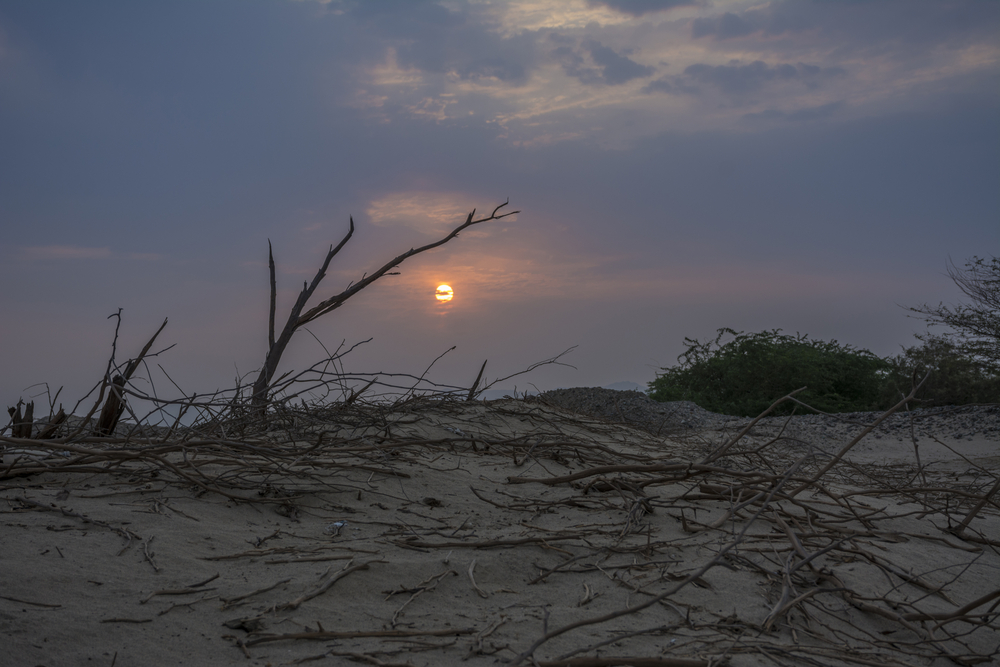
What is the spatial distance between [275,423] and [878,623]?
3565mm

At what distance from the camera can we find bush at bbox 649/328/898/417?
52.2ft

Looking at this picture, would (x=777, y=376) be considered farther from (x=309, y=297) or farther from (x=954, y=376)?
(x=309, y=297)

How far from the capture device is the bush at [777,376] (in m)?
15.9

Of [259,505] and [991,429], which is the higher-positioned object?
[259,505]

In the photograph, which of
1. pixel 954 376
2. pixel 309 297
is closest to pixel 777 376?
pixel 954 376

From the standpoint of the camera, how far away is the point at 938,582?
2629 millimetres

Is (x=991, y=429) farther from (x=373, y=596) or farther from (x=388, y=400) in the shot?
(x=373, y=596)

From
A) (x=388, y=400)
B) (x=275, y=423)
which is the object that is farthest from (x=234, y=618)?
(x=388, y=400)

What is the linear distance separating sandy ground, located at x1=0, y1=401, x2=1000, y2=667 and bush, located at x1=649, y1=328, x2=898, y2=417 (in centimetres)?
1301

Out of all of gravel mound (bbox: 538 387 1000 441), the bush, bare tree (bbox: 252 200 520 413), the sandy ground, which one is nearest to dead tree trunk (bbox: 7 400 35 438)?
the sandy ground

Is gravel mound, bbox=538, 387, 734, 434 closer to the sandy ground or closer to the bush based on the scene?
the bush

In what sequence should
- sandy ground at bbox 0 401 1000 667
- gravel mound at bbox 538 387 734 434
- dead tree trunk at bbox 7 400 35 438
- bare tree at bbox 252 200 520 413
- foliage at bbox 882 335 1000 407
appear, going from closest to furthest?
1. sandy ground at bbox 0 401 1000 667
2. dead tree trunk at bbox 7 400 35 438
3. bare tree at bbox 252 200 520 413
4. gravel mound at bbox 538 387 734 434
5. foliage at bbox 882 335 1000 407

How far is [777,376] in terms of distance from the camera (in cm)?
1614

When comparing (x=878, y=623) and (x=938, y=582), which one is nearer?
(x=878, y=623)
